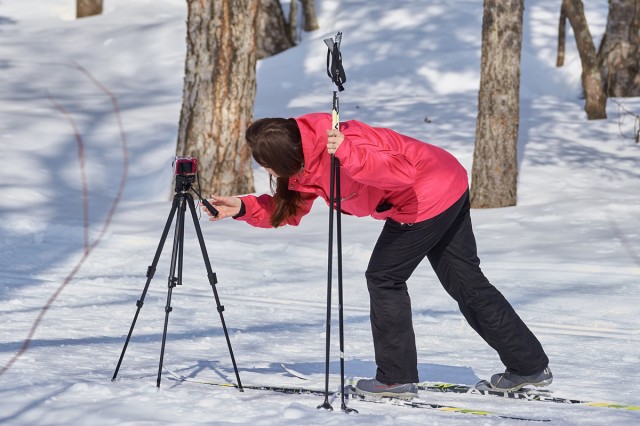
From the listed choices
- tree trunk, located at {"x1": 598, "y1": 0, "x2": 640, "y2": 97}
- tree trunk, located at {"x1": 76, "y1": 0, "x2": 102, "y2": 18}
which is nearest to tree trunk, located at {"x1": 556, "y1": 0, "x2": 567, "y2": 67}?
tree trunk, located at {"x1": 598, "y1": 0, "x2": 640, "y2": 97}

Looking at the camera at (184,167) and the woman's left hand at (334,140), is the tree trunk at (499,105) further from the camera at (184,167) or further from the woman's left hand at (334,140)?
the woman's left hand at (334,140)

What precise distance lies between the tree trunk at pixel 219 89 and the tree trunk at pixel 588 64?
651 cm

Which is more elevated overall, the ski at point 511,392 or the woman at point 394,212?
→ the woman at point 394,212

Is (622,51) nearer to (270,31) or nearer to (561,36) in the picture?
(561,36)

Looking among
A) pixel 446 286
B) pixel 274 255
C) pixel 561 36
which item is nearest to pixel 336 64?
pixel 446 286

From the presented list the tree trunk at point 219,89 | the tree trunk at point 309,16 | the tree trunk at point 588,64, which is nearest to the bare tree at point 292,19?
the tree trunk at point 309,16

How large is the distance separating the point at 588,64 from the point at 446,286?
40.2ft

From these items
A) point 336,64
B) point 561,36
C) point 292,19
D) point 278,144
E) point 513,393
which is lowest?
point 513,393

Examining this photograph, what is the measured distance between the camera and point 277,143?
432 cm

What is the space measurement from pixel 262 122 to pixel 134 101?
13.8 metres

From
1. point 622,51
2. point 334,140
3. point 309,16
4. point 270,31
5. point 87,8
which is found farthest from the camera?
point 87,8

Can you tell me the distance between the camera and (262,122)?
438 cm

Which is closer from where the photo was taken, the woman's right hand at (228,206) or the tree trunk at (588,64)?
the woman's right hand at (228,206)

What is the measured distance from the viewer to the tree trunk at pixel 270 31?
72.0 feet
